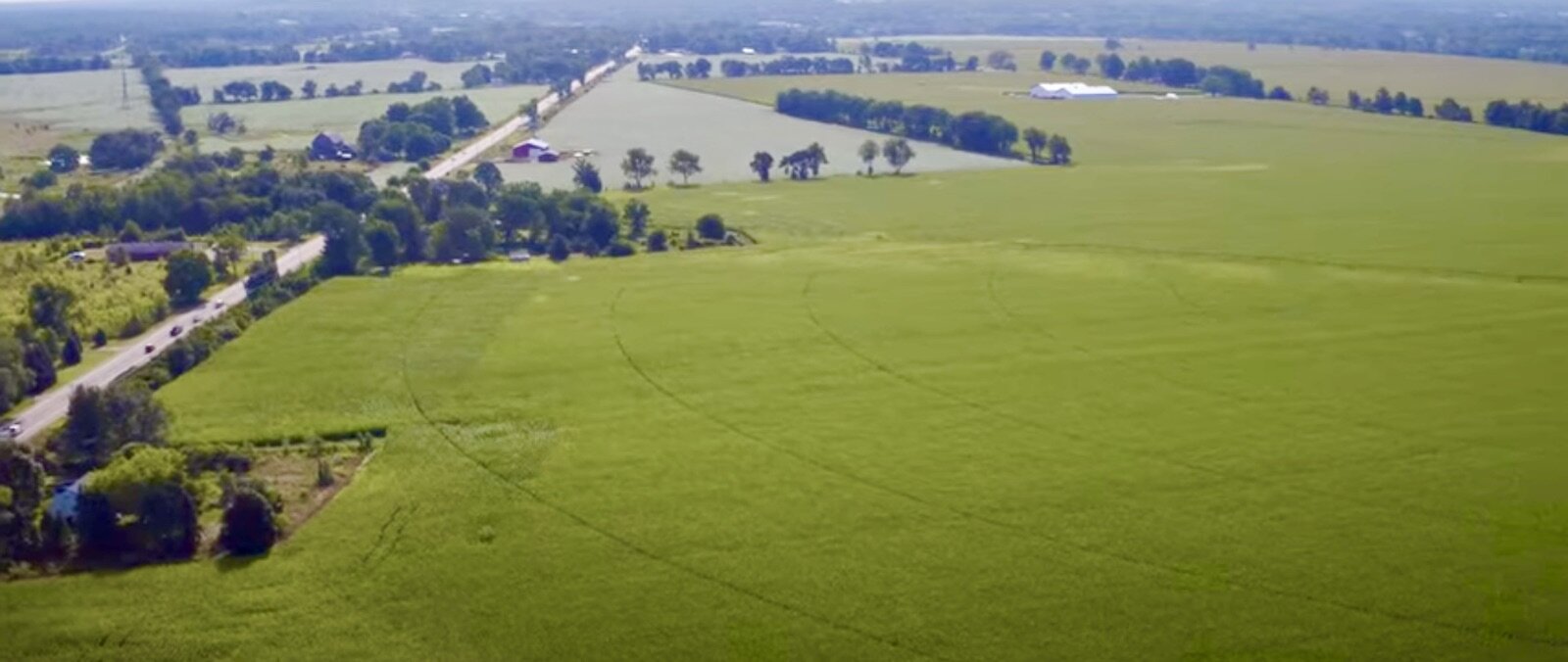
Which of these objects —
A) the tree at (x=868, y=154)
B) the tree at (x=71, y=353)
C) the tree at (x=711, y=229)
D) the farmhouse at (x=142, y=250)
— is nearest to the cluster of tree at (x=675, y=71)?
the tree at (x=868, y=154)

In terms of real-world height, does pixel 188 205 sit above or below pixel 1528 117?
below

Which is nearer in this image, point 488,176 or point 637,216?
point 637,216

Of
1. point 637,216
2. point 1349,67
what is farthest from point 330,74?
point 1349,67

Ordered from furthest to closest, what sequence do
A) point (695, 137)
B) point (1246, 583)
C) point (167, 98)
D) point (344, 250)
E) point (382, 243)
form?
point (167, 98)
point (695, 137)
point (382, 243)
point (344, 250)
point (1246, 583)

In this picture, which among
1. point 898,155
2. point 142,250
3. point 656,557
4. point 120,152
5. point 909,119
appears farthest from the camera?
point 909,119

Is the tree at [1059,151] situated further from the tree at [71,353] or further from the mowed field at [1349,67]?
the tree at [71,353]

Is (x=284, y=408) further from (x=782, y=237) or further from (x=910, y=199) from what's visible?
(x=910, y=199)

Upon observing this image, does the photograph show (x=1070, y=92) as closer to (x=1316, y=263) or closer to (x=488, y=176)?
(x=488, y=176)
